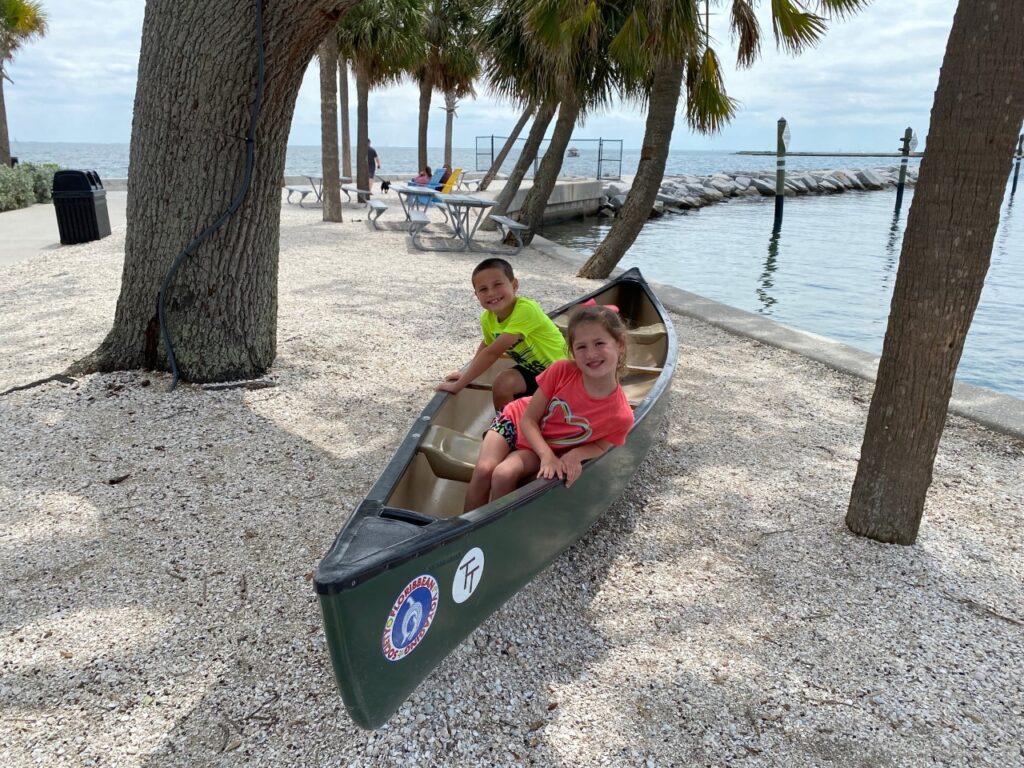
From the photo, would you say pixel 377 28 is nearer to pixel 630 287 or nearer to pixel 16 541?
pixel 630 287

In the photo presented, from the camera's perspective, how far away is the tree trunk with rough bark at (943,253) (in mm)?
2914

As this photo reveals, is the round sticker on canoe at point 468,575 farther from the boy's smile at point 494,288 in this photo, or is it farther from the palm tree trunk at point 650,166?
the palm tree trunk at point 650,166

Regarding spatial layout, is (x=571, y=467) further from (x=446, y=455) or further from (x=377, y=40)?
(x=377, y=40)

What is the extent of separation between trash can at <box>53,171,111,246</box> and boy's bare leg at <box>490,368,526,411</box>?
10.4 metres

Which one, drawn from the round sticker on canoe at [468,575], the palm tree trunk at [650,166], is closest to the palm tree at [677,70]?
the palm tree trunk at [650,166]

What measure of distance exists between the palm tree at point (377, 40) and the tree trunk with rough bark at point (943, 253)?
17250 millimetres

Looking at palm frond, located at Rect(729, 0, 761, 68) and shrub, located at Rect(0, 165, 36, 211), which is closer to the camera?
palm frond, located at Rect(729, 0, 761, 68)

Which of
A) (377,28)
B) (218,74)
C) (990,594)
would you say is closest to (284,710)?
(990,594)

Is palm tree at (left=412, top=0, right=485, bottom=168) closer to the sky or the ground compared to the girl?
closer to the sky

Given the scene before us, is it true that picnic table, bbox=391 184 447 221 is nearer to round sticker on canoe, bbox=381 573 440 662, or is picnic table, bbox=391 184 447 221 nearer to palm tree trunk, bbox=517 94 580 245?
palm tree trunk, bbox=517 94 580 245

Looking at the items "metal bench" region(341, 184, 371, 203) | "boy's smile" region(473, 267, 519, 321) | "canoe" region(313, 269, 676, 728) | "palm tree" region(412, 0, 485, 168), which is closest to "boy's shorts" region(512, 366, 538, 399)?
"boy's smile" region(473, 267, 519, 321)

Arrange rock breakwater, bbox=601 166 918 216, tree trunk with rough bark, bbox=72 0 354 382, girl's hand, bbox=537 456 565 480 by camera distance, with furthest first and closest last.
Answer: rock breakwater, bbox=601 166 918 216, tree trunk with rough bark, bbox=72 0 354 382, girl's hand, bbox=537 456 565 480

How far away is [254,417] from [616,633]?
2.87 metres

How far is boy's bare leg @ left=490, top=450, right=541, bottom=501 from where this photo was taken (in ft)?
9.70
